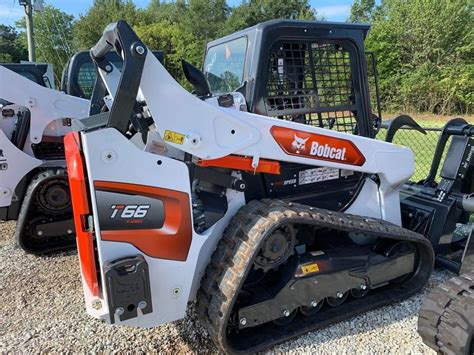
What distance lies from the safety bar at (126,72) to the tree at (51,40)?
37068 millimetres

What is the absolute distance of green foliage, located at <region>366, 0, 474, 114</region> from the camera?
81.8 ft

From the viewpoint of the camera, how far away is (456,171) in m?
3.87

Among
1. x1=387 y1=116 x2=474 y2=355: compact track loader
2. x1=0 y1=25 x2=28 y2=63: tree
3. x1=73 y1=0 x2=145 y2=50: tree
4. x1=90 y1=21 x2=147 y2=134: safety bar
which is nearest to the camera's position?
x1=90 y1=21 x2=147 y2=134: safety bar

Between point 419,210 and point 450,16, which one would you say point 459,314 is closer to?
point 419,210

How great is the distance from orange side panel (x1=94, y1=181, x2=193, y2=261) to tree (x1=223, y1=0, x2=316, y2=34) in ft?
150

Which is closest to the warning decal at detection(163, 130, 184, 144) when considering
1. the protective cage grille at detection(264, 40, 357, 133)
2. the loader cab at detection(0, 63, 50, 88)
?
the protective cage grille at detection(264, 40, 357, 133)

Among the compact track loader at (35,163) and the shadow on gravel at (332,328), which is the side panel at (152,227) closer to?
the shadow on gravel at (332,328)

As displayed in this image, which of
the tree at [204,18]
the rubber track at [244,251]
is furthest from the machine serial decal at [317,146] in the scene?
the tree at [204,18]

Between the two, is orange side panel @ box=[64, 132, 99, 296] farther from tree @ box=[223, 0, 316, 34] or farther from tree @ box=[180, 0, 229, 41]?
tree @ box=[180, 0, 229, 41]

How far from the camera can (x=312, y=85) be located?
3.08 m

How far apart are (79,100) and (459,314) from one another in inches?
175

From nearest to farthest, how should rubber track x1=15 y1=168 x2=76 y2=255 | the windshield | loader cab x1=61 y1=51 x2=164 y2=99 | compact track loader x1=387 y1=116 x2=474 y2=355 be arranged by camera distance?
the windshield, compact track loader x1=387 y1=116 x2=474 y2=355, rubber track x1=15 y1=168 x2=76 y2=255, loader cab x1=61 y1=51 x2=164 y2=99

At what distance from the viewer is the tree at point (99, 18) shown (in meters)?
42.9

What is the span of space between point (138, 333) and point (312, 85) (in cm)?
226
